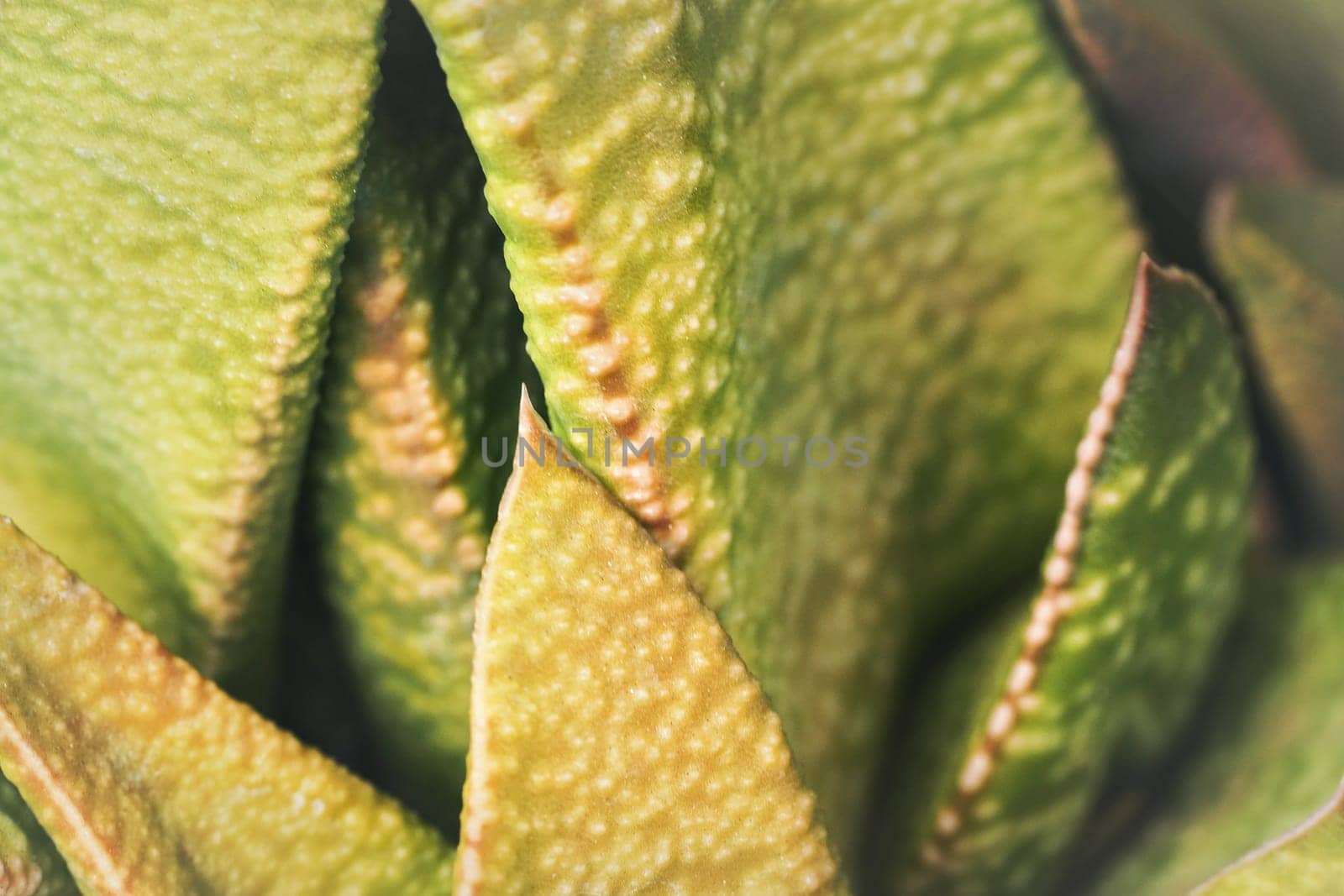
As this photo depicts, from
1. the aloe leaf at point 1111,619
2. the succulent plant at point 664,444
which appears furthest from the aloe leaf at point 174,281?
the aloe leaf at point 1111,619

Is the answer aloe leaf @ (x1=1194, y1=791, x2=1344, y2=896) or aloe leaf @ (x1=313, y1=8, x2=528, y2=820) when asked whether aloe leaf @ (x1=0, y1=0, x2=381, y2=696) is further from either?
aloe leaf @ (x1=1194, y1=791, x2=1344, y2=896)

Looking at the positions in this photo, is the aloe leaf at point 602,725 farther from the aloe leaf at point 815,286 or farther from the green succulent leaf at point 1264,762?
the green succulent leaf at point 1264,762

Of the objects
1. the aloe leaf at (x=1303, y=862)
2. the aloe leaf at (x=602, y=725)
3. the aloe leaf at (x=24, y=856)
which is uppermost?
the aloe leaf at (x=602, y=725)

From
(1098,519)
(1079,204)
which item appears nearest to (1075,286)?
(1079,204)

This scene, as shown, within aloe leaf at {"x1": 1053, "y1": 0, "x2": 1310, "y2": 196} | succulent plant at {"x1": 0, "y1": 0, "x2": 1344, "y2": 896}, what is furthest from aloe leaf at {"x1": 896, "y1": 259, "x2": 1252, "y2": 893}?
aloe leaf at {"x1": 1053, "y1": 0, "x2": 1310, "y2": 196}

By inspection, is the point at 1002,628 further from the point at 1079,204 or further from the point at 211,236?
the point at 211,236

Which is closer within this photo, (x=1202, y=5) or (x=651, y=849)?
(x=651, y=849)

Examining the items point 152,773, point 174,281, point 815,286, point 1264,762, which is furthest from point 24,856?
point 1264,762
